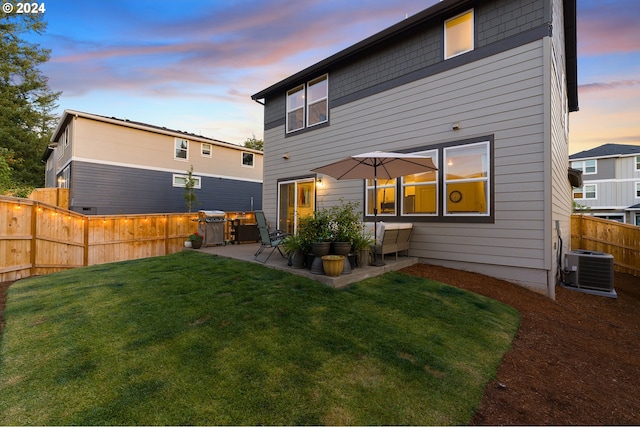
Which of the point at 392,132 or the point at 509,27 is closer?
the point at 509,27

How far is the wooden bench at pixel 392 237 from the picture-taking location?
5.64 meters

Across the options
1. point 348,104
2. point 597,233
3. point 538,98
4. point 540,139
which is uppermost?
Result: point 348,104

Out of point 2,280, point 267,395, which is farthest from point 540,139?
point 2,280

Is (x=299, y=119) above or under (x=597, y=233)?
above

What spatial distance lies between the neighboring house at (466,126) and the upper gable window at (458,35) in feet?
0.07

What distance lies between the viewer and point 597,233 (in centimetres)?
884

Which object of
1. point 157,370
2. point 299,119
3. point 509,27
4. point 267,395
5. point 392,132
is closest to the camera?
point 267,395

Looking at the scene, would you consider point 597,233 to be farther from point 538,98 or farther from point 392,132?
point 392,132

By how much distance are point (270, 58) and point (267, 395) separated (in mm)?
11194

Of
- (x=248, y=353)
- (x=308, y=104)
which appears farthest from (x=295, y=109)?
(x=248, y=353)

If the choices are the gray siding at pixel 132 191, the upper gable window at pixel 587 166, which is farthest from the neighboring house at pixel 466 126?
the upper gable window at pixel 587 166

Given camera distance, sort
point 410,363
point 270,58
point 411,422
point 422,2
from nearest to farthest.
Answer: point 411,422 → point 410,363 → point 422,2 → point 270,58

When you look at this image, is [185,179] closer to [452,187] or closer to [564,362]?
[452,187]

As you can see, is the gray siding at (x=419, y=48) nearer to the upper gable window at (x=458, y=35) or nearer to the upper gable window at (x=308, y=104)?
the upper gable window at (x=458, y=35)
